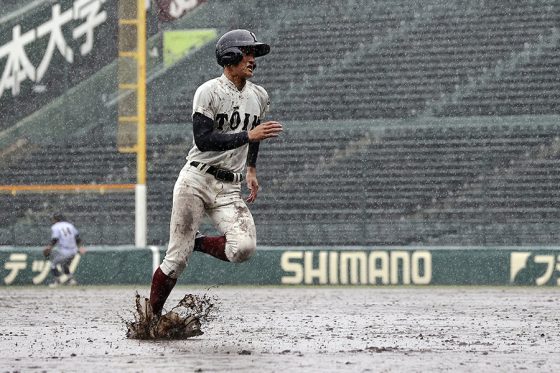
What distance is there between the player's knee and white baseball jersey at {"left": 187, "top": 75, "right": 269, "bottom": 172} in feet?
1.60

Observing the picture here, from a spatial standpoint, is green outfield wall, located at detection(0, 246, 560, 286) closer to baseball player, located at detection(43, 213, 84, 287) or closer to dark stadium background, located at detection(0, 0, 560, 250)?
baseball player, located at detection(43, 213, 84, 287)

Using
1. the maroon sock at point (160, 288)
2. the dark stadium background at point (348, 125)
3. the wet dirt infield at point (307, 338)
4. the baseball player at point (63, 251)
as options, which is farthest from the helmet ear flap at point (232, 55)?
the dark stadium background at point (348, 125)

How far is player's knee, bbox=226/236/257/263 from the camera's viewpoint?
7586 mm

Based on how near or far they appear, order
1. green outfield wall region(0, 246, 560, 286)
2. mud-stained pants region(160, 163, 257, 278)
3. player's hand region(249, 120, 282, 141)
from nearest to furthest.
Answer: player's hand region(249, 120, 282, 141), mud-stained pants region(160, 163, 257, 278), green outfield wall region(0, 246, 560, 286)

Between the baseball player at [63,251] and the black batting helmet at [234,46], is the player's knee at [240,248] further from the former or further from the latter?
the baseball player at [63,251]

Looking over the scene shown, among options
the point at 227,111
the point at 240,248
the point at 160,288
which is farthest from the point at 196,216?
the point at 227,111

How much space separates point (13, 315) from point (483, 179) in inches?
600

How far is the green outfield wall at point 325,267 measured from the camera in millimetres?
18812

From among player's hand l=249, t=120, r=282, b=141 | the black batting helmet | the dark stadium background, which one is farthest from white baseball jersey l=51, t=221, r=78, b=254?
player's hand l=249, t=120, r=282, b=141

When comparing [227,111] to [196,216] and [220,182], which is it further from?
[196,216]

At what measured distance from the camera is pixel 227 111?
773cm

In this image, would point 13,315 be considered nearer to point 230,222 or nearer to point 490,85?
point 230,222

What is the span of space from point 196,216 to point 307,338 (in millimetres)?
1046

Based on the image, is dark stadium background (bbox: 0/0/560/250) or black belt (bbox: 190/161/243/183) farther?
dark stadium background (bbox: 0/0/560/250)
